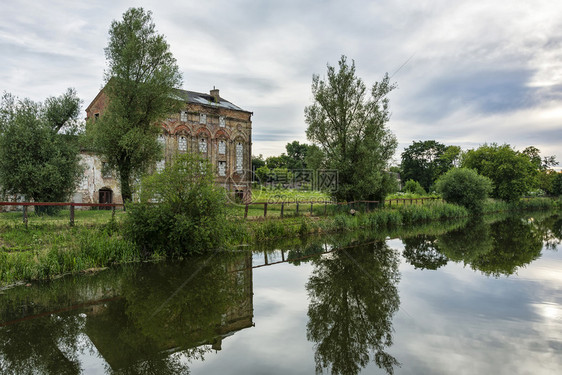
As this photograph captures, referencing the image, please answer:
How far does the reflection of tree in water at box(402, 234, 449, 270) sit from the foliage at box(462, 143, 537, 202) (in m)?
32.6

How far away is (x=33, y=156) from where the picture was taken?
678 inches

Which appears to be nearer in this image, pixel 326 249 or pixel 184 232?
pixel 184 232

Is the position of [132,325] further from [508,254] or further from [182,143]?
[182,143]

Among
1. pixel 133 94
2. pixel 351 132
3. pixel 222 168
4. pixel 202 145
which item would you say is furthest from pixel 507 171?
pixel 133 94

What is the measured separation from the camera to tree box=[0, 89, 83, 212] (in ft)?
54.4

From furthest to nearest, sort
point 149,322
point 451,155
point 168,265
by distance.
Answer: point 451,155, point 168,265, point 149,322

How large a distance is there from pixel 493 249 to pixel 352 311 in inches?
455

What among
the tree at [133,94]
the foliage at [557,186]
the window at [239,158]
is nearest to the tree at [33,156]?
the tree at [133,94]

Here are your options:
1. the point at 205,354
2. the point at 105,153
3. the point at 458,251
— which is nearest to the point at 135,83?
the point at 105,153

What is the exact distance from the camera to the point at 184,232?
10859 millimetres

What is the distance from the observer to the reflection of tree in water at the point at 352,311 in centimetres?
510

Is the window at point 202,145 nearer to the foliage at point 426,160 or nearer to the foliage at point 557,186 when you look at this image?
the foliage at point 426,160

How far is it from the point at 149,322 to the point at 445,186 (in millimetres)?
34655

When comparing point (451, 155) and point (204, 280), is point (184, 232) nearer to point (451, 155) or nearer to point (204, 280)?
point (204, 280)
